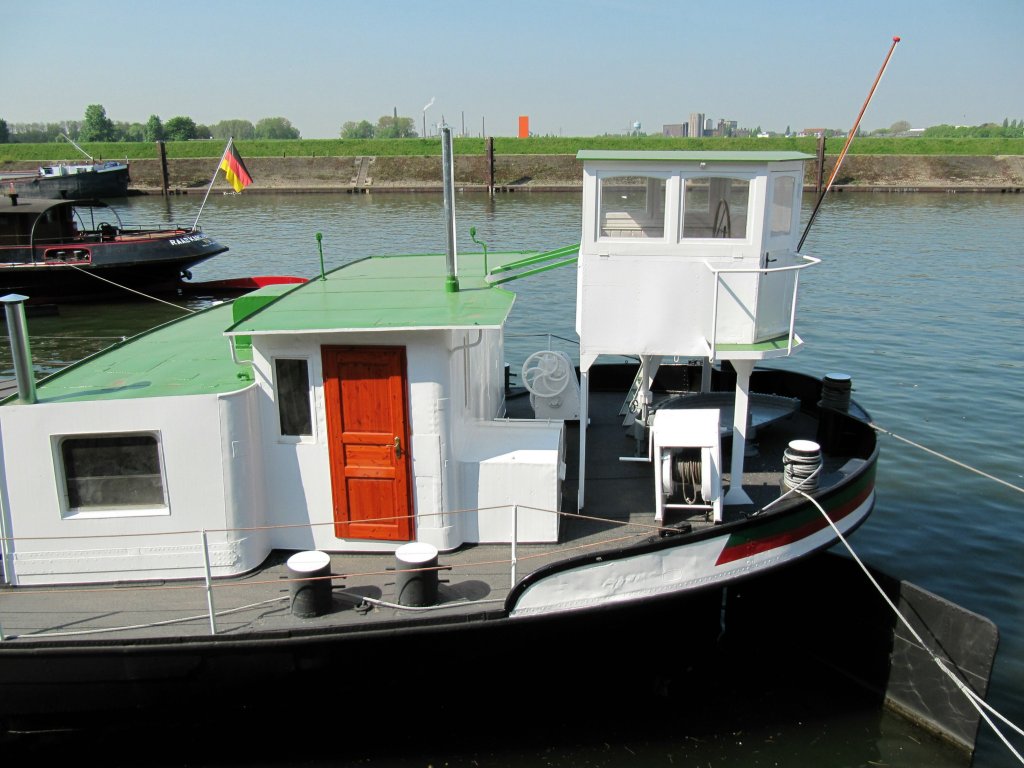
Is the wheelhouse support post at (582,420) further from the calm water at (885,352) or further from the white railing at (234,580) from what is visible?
the calm water at (885,352)

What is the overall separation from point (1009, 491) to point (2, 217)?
29.6 m

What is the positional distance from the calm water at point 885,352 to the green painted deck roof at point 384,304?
13.3ft

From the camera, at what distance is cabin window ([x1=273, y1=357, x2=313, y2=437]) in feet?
26.1

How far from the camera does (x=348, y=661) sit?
7332 mm

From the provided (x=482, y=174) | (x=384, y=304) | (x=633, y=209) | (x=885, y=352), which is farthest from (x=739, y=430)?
(x=482, y=174)

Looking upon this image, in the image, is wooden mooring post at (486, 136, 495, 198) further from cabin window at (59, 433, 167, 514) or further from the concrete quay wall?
cabin window at (59, 433, 167, 514)

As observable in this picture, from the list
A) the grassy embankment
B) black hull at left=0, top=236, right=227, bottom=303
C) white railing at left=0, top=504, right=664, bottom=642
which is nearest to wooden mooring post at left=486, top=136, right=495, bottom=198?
the grassy embankment

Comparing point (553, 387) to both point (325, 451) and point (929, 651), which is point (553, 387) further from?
point (929, 651)

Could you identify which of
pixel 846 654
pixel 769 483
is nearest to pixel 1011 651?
pixel 846 654

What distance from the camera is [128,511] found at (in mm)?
7902

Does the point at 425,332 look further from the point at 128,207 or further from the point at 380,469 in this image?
the point at 128,207

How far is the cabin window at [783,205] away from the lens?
8.10 meters

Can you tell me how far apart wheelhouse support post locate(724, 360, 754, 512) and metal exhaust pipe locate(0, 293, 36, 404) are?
653 centimetres

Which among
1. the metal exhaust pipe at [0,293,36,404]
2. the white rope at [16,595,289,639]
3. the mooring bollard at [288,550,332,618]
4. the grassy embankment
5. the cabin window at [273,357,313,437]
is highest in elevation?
the grassy embankment
